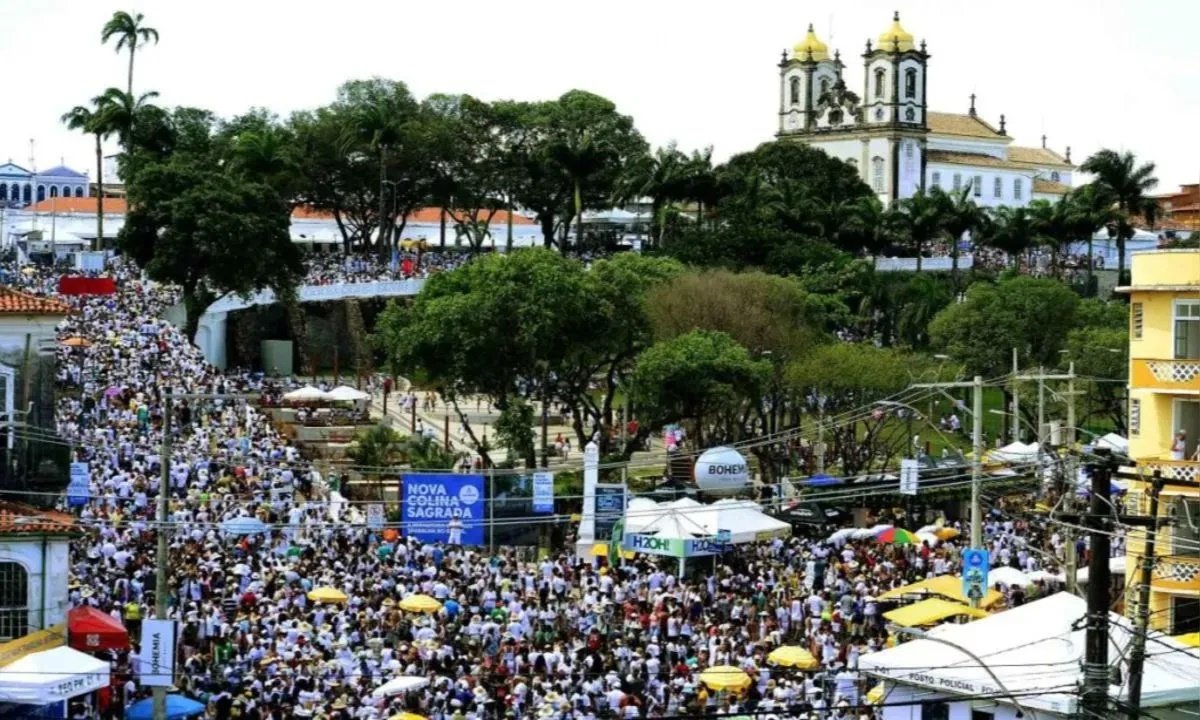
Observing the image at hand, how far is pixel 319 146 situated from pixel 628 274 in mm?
35306

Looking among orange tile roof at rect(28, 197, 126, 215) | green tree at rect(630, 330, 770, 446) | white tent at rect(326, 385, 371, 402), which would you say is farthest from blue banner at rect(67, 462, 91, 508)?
orange tile roof at rect(28, 197, 126, 215)

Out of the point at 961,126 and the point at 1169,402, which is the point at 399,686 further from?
the point at 961,126

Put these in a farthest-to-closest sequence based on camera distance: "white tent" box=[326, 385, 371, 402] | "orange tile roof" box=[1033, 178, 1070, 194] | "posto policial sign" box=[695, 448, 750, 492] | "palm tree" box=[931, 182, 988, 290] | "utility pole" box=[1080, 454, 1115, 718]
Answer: "orange tile roof" box=[1033, 178, 1070, 194] < "palm tree" box=[931, 182, 988, 290] < "white tent" box=[326, 385, 371, 402] < "posto policial sign" box=[695, 448, 750, 492] < "utility pole" box=[1080, 454, 1115, 718]

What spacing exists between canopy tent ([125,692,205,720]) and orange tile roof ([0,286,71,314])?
9.16m

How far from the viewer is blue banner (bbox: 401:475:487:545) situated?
40.2 metres

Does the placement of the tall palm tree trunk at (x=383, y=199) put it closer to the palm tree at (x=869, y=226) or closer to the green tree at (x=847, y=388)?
the palm tree at (x=869, y=226)

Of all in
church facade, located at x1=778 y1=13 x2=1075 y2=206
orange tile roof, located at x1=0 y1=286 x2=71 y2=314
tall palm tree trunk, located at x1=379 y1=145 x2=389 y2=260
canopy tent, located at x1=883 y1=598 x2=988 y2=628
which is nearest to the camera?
canopy tent, located at x1=883 y1=598 x2=988 y2=628

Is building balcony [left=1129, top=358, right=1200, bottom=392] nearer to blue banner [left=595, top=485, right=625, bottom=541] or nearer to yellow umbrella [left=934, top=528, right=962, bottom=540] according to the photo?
yellow umbrella [left=934, top=528, right=962, bottom=540]

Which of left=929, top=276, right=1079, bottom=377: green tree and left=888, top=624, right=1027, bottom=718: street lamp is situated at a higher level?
left=929, top=276, right=1079, bottom=377: green tree

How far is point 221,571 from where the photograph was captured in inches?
1549

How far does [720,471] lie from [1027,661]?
72.1ft

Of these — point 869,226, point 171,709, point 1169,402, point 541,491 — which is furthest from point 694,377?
point 869,226

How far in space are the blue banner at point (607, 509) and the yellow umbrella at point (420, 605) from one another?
28.1ft

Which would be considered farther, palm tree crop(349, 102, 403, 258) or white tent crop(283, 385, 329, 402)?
palm tree crop(349, 102, 403, 258)
